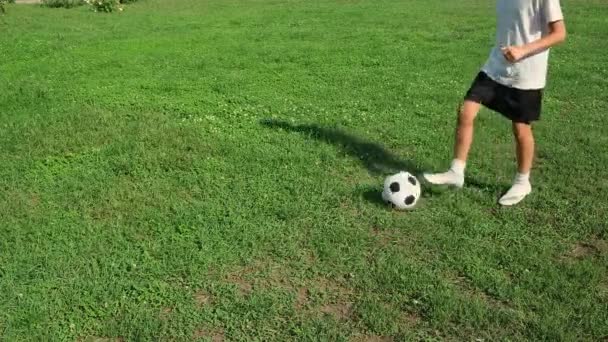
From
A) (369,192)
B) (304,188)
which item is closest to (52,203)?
(304,188)

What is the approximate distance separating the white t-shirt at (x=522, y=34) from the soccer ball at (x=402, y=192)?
38.0 inches

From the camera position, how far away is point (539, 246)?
3.92m

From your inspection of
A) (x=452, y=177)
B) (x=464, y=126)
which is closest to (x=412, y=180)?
(x=452, y=177)

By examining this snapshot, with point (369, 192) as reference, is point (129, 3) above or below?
above

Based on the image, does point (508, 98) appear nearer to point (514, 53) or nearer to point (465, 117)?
point (465, 117)

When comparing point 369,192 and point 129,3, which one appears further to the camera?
point 129,3

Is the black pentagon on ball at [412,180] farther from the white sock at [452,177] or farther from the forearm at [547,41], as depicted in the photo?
the forearm at [547,41]

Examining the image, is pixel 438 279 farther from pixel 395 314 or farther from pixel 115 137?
pixel 115 137

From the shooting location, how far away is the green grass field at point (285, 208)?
10.9 ft

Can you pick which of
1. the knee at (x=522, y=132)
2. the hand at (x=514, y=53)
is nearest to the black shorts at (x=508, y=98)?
the knee at (x=522, y=132)

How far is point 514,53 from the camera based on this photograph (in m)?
4.01

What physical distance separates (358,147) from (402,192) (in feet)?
4.35

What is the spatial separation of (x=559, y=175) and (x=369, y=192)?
5.25 feet

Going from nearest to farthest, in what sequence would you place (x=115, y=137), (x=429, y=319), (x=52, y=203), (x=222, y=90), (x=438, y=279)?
(x=429, y=319)
(x=438, y=279)
(x=52, y=203)
(x=115, y=137)
(x=222, y=90)
